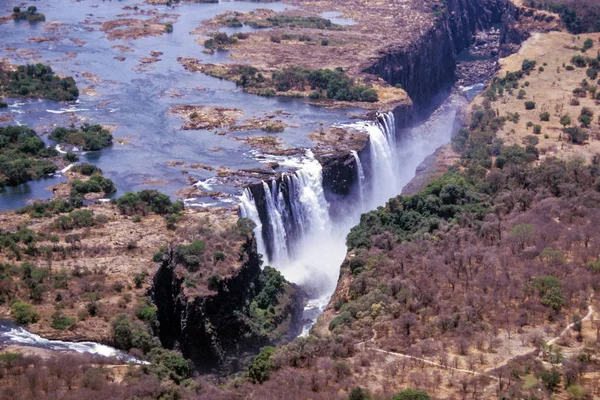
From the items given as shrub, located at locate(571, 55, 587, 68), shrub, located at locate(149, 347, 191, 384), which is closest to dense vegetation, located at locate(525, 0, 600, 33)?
shrub, located at locate(571, 55, 587, 68)

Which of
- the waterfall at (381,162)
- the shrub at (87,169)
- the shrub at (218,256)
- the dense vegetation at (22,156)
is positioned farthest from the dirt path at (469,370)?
the dense vegetation at (22,156)

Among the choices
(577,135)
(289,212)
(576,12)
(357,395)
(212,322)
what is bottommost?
(212,322)

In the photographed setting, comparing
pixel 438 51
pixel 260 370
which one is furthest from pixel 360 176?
pixel 438 51

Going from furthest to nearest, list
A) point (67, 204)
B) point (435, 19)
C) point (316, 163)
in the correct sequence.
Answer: point (435, 19)
point (316, 163)
point (67, 204)

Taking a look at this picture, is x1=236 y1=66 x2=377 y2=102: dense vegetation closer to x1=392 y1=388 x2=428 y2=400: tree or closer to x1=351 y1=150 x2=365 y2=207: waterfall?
x1=351 y1=150 x2=365 y2=207: waterfall

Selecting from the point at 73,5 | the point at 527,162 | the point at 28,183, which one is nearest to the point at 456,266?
the point at 527,162

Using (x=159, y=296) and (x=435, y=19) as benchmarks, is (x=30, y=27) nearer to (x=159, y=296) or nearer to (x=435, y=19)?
(x=435, y=19)

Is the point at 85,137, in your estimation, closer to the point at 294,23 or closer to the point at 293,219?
the point at 293,219
